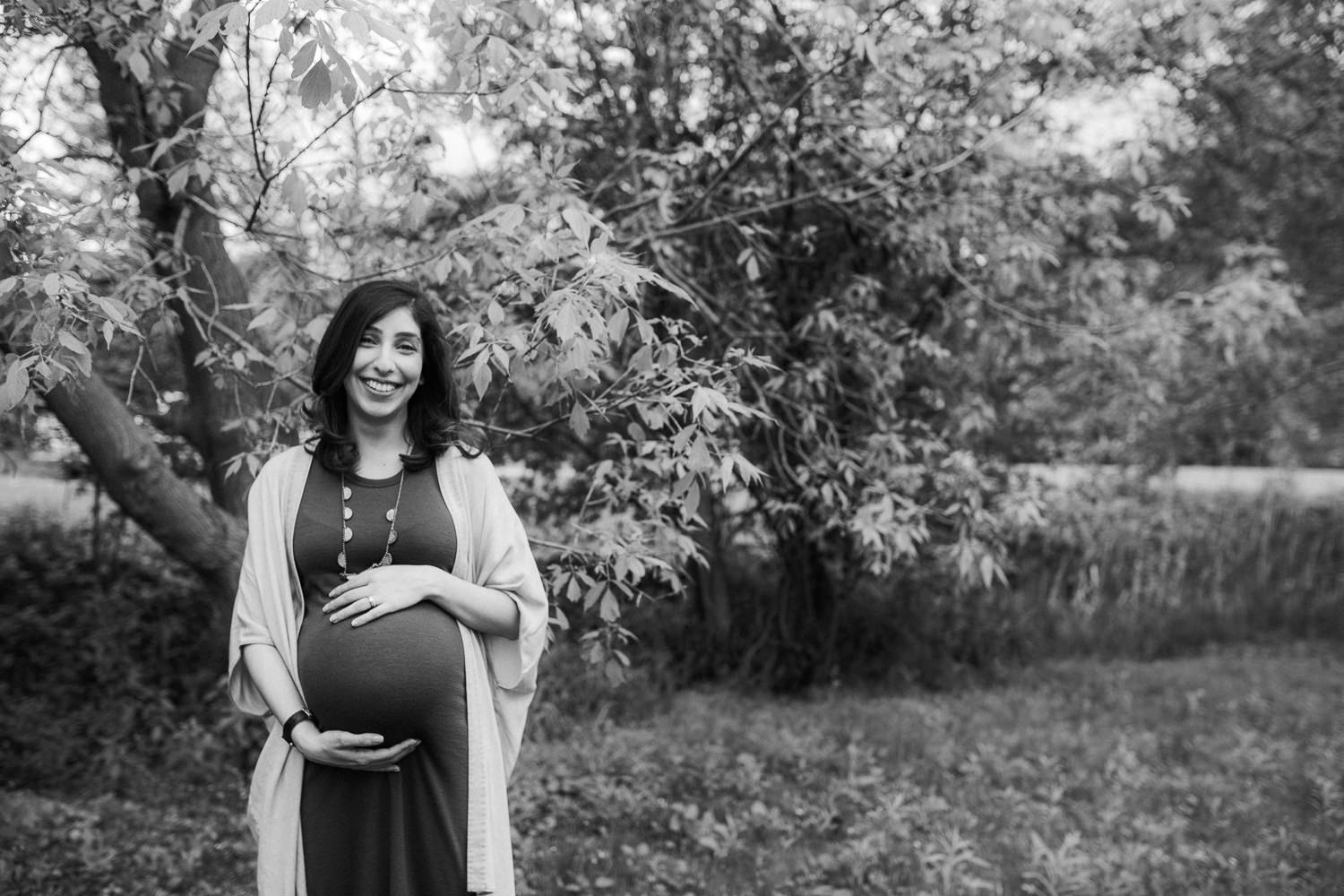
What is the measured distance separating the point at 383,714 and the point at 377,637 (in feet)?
0.47

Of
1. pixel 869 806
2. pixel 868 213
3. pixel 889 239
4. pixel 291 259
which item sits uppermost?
pixel 868 213

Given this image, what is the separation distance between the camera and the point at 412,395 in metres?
2.19

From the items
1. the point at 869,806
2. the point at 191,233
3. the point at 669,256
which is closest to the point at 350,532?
the point at 191,233

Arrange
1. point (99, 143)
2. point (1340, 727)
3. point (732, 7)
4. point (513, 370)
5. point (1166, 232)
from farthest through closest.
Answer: point (1340, 727) < point (732, 7) < point (99, 143) < point (1166, 232) < point (513, 370)

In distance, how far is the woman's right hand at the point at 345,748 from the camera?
1.94 m

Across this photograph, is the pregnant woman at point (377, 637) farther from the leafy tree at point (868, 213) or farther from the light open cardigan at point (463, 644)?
the leafy tree at point (868, 213)

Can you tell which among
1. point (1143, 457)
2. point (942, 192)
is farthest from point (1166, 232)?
point (1143, 457)

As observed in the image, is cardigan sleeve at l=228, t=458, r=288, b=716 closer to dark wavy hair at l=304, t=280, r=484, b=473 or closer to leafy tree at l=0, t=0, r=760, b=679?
dark wavy hair at l=304, t=280, r=484, b=473

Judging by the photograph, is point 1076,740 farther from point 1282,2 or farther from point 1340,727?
point 1282,2

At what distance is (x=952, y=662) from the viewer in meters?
6.53

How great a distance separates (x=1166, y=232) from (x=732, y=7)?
7.40 feet

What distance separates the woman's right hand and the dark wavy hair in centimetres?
50

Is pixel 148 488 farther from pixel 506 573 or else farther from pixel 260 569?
pixel 506 573

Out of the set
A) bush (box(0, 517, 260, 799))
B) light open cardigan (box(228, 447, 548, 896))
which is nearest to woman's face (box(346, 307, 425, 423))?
light open cardigan (box(228, 447, 548, 896))
